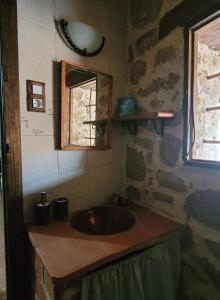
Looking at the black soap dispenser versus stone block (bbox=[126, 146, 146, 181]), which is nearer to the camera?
the black soap dispenser

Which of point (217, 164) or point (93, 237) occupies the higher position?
point (217, 164)

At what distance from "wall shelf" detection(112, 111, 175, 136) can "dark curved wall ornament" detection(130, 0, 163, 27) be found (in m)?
0.69

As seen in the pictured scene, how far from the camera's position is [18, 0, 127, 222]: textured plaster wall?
3.82 ft

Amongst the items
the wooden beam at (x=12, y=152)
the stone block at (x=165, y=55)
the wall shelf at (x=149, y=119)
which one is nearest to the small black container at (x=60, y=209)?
the wooden beam at (x=12, y=152)

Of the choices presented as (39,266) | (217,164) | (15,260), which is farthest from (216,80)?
(15,260)

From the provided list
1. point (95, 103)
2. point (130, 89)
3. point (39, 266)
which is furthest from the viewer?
point (130, 89)

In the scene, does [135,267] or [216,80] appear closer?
[135,267]

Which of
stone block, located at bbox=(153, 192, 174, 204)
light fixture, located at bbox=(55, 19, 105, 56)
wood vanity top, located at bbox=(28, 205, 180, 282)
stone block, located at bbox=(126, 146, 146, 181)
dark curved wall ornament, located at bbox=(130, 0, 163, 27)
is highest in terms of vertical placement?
dark curved wall ornament, located at bbox=(130, 0, 163, 27)

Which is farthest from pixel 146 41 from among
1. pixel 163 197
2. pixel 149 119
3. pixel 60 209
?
pixel 60 209

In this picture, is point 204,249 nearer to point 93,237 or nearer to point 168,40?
point 93,237

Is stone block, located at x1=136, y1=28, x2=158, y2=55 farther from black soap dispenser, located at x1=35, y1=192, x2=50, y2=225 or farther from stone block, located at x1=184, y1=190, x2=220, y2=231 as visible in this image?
black soap dispenser, located at x1=35, y1=192, x2=50, y2=225

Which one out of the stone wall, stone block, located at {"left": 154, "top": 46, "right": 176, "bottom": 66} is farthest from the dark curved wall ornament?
stone block, located at {"left": 154, "top": 46, "right": 176, "bottom": 66}

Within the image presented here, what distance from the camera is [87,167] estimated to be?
1.45 meters

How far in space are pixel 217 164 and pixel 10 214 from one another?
1.16m
